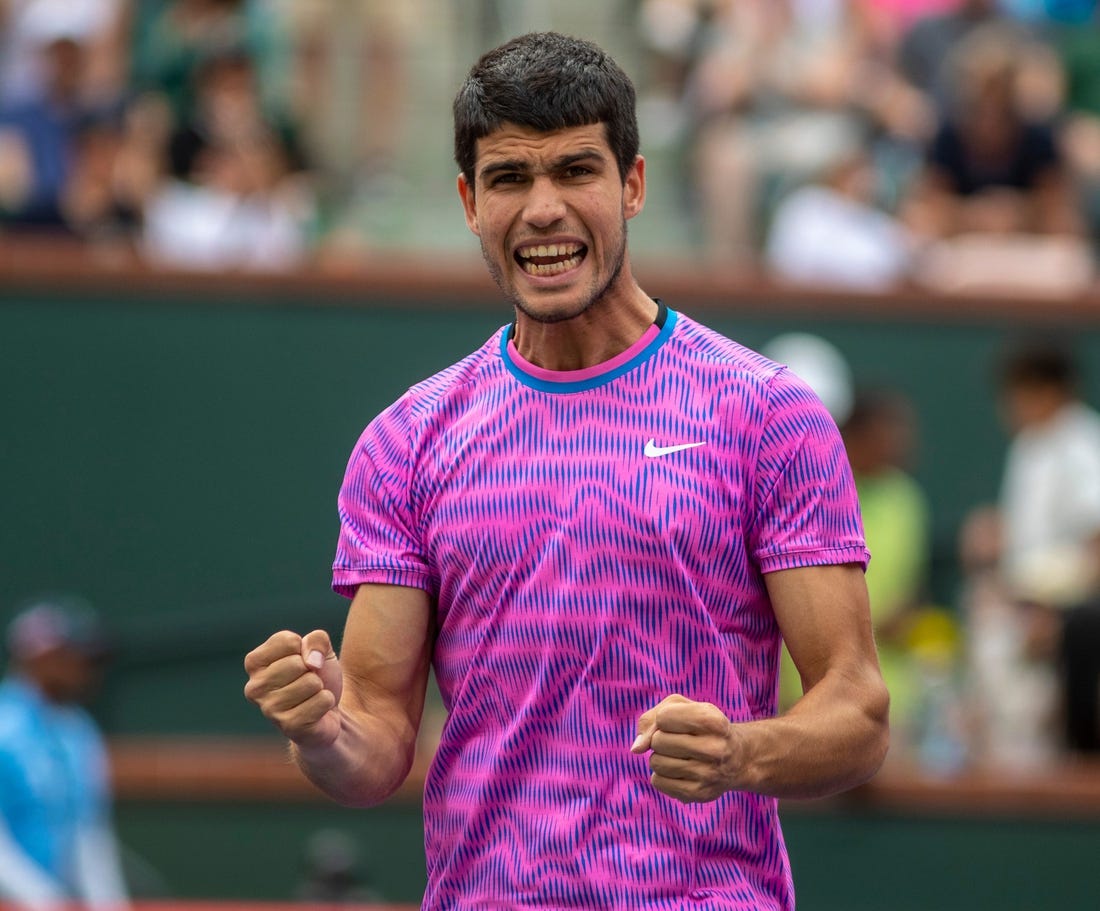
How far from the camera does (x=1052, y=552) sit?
877 cm

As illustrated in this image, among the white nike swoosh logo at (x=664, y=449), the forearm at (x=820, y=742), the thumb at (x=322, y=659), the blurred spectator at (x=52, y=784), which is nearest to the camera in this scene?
the forearm at (x=820, y=742)

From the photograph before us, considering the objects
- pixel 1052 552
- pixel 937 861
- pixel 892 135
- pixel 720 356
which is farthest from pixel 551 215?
pixel 892 135

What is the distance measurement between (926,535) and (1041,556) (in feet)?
4.40

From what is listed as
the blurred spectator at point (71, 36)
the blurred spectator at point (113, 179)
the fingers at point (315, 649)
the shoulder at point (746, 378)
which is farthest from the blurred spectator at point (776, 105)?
the fingers at point (315, 649)

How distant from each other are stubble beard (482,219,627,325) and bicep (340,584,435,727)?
453mm

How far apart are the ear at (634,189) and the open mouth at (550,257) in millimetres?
111

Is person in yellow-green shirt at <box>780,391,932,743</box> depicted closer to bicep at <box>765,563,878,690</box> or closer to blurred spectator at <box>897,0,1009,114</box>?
blurred spectator at <box>897,0,1009,114</box>

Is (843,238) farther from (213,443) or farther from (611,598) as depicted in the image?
(611,598)

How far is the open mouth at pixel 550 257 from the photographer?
3186 millimetres

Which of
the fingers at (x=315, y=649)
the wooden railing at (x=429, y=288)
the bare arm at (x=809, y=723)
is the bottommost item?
the wooden railing at (x=429, y=288)

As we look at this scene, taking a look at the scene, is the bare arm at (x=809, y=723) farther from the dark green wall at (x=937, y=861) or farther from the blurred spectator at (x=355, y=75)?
the blurred spectator at (x=355, y=75)

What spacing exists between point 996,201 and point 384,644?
7.42m

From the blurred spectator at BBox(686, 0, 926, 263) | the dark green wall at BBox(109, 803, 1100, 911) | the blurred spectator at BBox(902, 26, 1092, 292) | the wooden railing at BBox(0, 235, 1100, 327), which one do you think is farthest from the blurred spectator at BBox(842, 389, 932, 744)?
the blurred spectator at BBox(686, 0, 926, 263)

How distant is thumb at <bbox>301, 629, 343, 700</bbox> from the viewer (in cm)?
302
